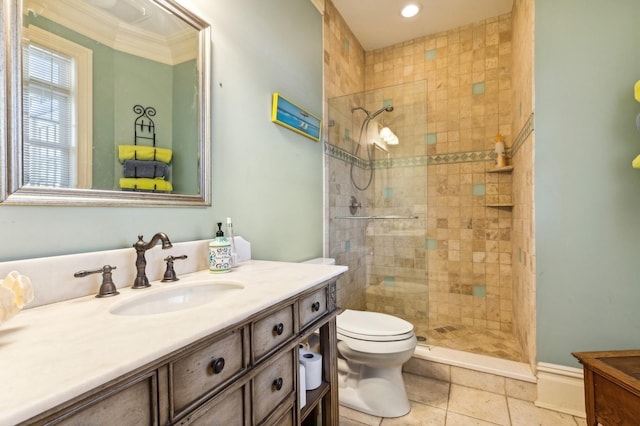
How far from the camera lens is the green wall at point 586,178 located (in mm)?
1545

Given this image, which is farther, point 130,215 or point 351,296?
point 351,296

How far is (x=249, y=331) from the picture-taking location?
0.76 m

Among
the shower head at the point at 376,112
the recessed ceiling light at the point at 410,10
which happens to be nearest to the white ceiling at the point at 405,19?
the recessed ceiling light at the point at 410,10

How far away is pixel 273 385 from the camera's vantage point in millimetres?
859

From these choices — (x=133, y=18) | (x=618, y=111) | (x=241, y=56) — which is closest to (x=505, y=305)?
(x=618, y=111)

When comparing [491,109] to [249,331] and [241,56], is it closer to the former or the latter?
[241,56]

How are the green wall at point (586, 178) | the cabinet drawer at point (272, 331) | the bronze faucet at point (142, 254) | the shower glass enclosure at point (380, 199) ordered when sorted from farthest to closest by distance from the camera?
the shower glass enclosure at point (380, 199) < the green wall at point (586, 178) < the bronze faucet at point (142, 254) < the cabinet drawer at point (272, 331)

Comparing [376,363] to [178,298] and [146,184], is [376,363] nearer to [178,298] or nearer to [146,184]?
[178,298]

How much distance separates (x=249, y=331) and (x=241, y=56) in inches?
54.4

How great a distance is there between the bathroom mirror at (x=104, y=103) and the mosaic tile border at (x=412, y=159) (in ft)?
4.33

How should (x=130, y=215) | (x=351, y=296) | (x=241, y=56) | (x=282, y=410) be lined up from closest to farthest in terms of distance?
(x=282, y=410)
(x=130, y=215)
(x=241, y=56)
(x=351, y=296)

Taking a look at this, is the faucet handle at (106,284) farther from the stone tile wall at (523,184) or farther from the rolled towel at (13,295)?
the stone tile wall at (523,184)

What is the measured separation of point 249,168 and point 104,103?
71 centimetres

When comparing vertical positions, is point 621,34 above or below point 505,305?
above
